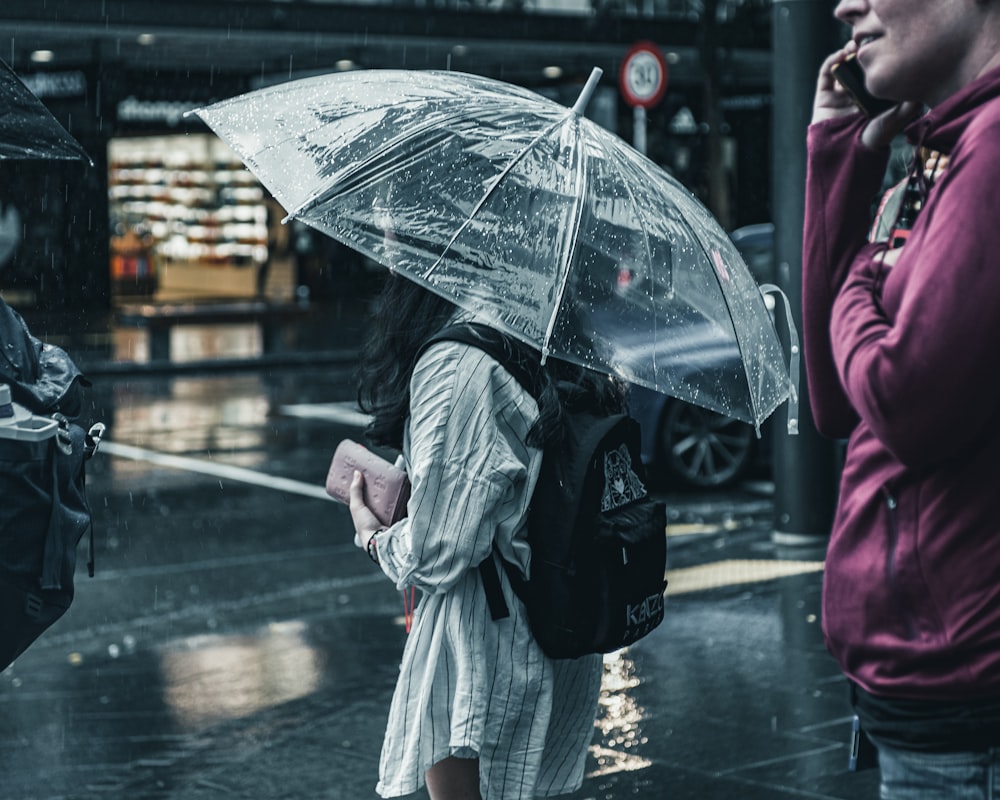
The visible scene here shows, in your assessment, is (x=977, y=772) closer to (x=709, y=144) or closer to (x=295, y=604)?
(x=295, y=604)

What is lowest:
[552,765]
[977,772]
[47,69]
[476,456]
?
[552,765]

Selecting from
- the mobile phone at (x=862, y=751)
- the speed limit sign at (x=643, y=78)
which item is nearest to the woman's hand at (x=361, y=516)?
the mobile phone at (x=862, y=751)

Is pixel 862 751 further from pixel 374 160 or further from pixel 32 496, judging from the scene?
pixel 32 496

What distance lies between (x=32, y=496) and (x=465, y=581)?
91 centimetres

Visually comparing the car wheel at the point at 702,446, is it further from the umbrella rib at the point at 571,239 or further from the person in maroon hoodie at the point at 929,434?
the person in maroon hoodie at the point at 929,434

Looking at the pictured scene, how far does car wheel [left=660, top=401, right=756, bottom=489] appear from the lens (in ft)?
36.2

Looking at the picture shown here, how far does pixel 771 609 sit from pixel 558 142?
4298 millimetres

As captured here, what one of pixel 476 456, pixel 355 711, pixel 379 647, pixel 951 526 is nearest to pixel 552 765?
pixel 476 456

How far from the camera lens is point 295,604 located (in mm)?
7770

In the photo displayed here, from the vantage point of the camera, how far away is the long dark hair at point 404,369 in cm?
349

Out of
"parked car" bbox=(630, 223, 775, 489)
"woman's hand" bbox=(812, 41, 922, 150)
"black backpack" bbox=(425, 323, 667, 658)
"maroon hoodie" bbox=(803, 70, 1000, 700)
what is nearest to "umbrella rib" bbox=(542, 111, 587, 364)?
"black backpack" bbox=(425, 323, 667, 658)

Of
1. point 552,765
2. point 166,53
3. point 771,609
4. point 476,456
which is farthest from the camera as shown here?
point 166,53

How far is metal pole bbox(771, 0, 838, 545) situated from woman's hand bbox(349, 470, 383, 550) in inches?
210

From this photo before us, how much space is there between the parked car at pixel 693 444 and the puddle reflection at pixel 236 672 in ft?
13.8
